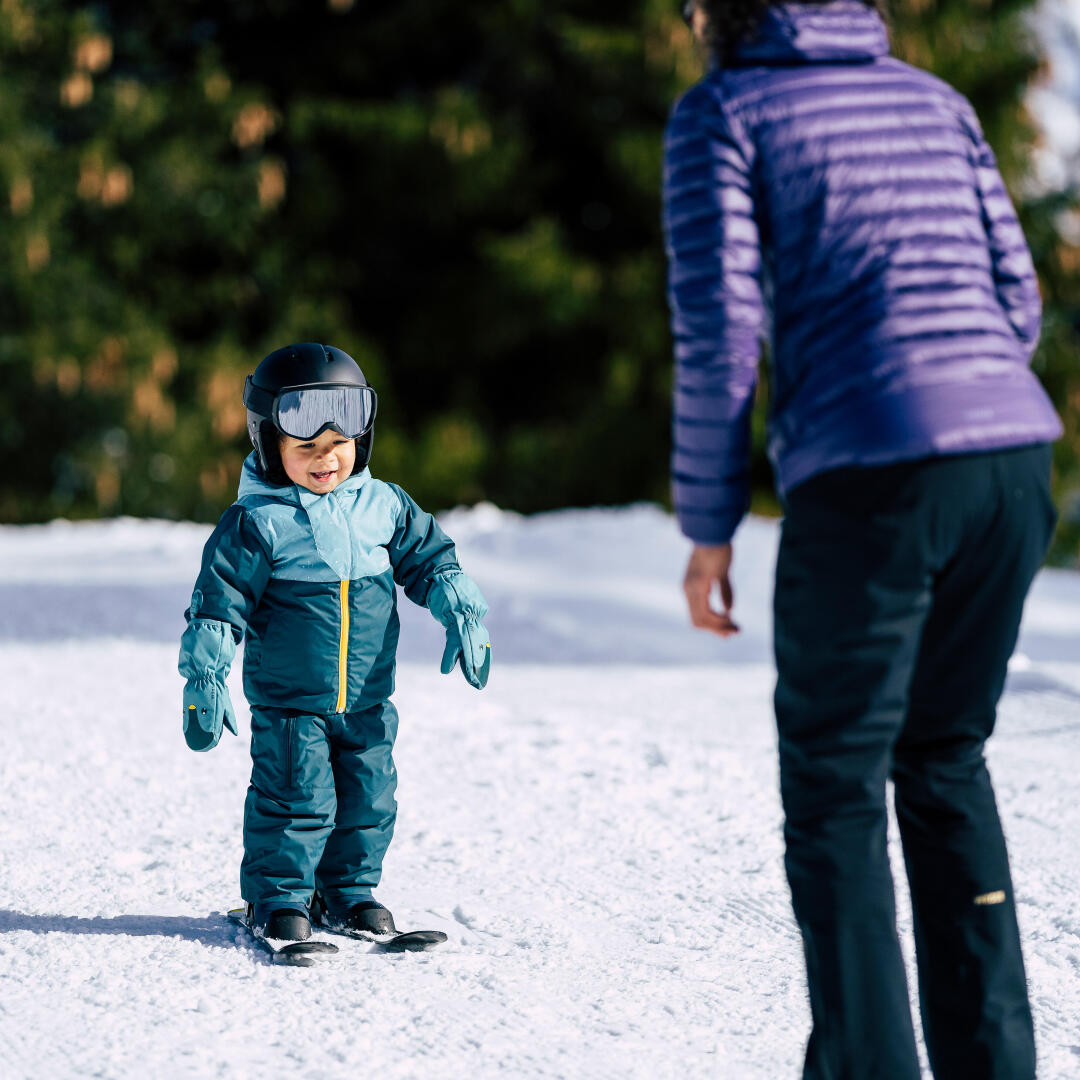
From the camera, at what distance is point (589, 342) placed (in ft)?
51.8

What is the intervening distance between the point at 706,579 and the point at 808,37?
2.48 feet

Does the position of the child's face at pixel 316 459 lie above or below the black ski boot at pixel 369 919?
above

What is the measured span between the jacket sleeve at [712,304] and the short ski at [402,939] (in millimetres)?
1296

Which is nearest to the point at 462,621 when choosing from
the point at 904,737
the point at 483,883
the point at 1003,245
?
the point at 483,883

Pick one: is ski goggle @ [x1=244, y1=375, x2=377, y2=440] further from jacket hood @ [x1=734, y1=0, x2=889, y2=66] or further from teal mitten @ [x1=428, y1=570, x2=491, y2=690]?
jacket hood @ [x1=734, y1=0, x2=889, y2=66]

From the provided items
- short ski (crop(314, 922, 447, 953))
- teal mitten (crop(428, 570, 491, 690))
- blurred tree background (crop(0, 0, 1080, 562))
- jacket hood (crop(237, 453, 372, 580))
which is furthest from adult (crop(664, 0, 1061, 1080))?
blurred tree background (crop(0, 0, 1080, 562))

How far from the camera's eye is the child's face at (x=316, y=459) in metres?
3.02

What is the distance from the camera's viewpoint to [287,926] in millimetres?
3055

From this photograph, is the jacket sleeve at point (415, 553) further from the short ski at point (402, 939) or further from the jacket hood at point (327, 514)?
the short ski at point (402, 939)

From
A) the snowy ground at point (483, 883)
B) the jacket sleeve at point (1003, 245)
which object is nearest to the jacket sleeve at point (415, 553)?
the snowy ground at point (483, 883)

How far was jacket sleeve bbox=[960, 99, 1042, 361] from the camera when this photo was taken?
2250 mm

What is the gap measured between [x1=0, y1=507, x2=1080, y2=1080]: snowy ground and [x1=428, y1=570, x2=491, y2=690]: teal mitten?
583 millimetres

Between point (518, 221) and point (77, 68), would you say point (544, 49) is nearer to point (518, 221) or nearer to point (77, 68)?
point (518, 221)

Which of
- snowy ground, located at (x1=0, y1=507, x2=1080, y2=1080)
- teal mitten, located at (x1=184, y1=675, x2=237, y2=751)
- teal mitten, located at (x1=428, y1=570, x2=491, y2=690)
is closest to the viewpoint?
snowy ground, located at (x1=0, y1=507, x2=1080, y2=1080)
